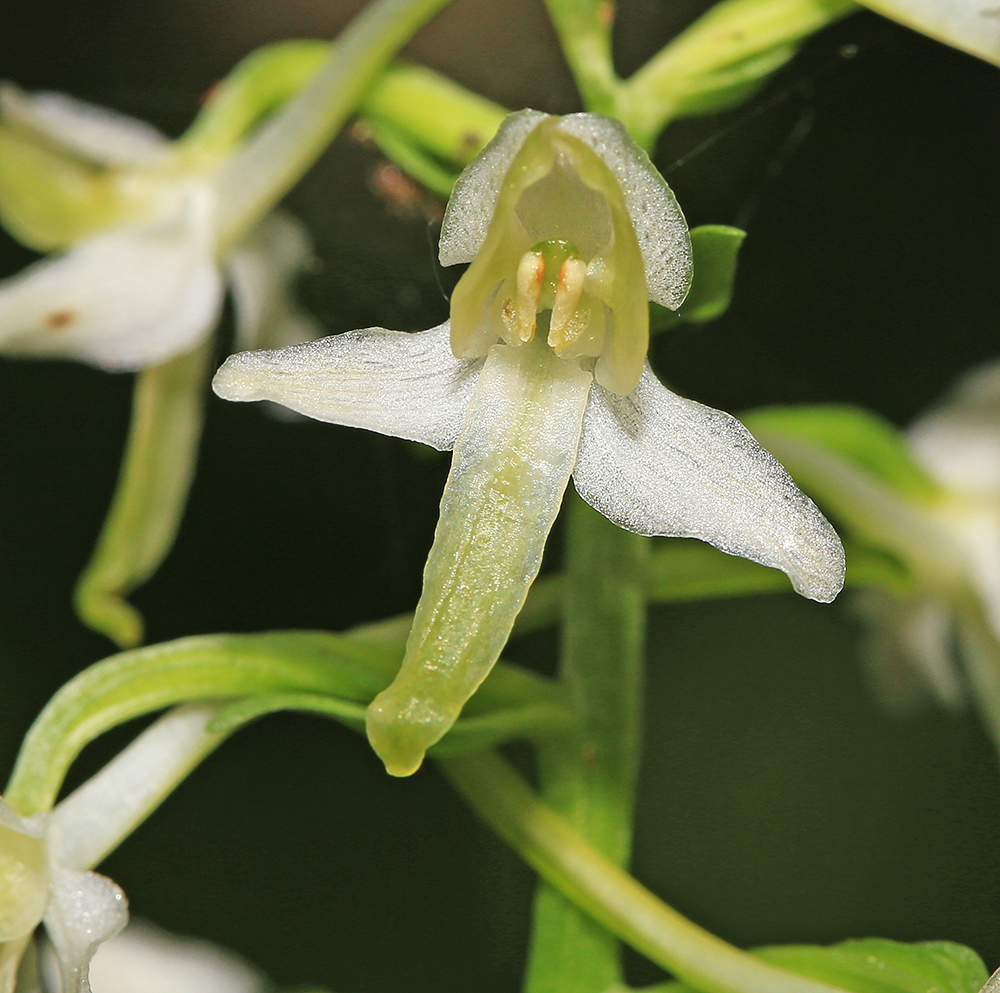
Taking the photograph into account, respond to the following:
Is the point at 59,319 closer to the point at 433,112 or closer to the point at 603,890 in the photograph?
the point at 433,112

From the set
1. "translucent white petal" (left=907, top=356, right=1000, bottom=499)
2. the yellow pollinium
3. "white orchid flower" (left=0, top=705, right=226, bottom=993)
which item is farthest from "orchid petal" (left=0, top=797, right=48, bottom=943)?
"translucent white petal" (left=907, top=356, right=1000, bottom=499)

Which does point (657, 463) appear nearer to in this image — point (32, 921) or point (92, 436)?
point (32, 921)

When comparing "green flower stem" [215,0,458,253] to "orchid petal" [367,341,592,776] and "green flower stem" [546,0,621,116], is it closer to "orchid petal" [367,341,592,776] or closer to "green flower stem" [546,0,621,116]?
"green flower stem" [546,0,621,116]

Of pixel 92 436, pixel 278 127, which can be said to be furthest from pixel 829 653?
pixel 92 436

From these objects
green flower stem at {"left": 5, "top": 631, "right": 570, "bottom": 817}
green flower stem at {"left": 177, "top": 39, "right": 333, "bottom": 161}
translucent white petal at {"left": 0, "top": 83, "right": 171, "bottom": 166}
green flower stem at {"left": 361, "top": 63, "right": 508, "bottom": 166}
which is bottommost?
green flower stem at {"left": 5, "top": 631, "right": 570, "bottom": 817}

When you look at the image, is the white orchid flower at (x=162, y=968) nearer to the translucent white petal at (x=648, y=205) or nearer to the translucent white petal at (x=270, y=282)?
the translucent white petal at (x=270, y=282)

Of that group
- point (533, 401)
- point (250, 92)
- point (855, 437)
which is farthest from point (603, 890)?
point (250, 92)
